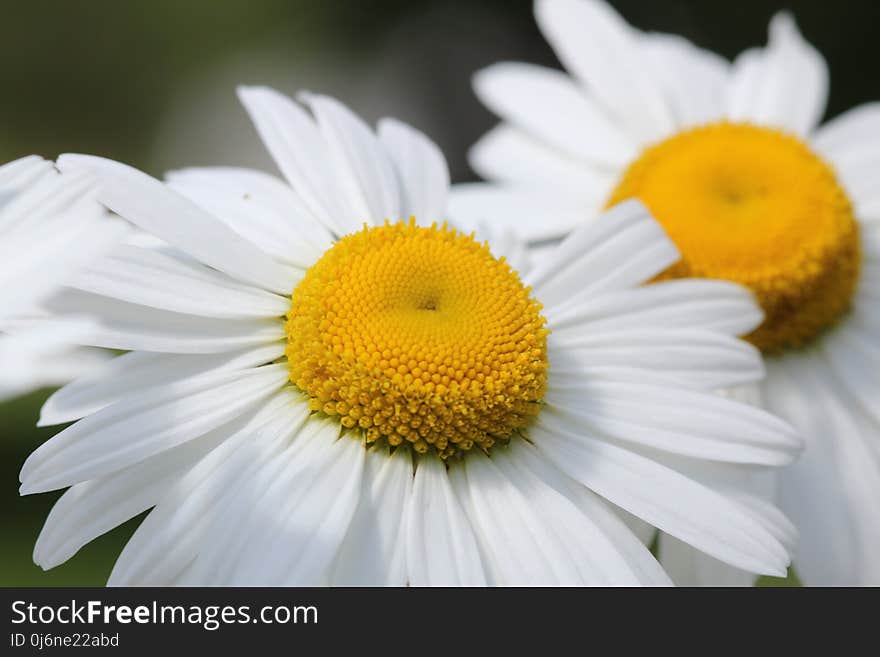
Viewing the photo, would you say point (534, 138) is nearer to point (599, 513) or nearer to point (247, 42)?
point (599, 513)

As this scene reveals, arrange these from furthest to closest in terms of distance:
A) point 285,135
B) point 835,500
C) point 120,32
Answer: point 120,32 < point 835,500 < point 285,135

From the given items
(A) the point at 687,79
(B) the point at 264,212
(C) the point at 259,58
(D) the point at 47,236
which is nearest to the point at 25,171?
(D) the point at 47,236

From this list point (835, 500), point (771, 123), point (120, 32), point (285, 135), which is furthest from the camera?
point (120, 32)

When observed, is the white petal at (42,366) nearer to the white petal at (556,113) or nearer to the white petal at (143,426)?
the white petal at (143,426)

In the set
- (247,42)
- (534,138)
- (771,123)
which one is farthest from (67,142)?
(771,123)

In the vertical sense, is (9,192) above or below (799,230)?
below

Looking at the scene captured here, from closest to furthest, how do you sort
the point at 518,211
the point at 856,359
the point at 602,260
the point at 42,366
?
the point at 602,260 < the point at 42,366 < the point at 856,359 < the point at 518,211

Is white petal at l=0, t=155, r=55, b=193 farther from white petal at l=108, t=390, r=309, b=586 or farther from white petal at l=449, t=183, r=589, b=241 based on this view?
white petal at l=449, t=183, r=589, b=241

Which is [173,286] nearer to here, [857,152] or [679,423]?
[679,423]
